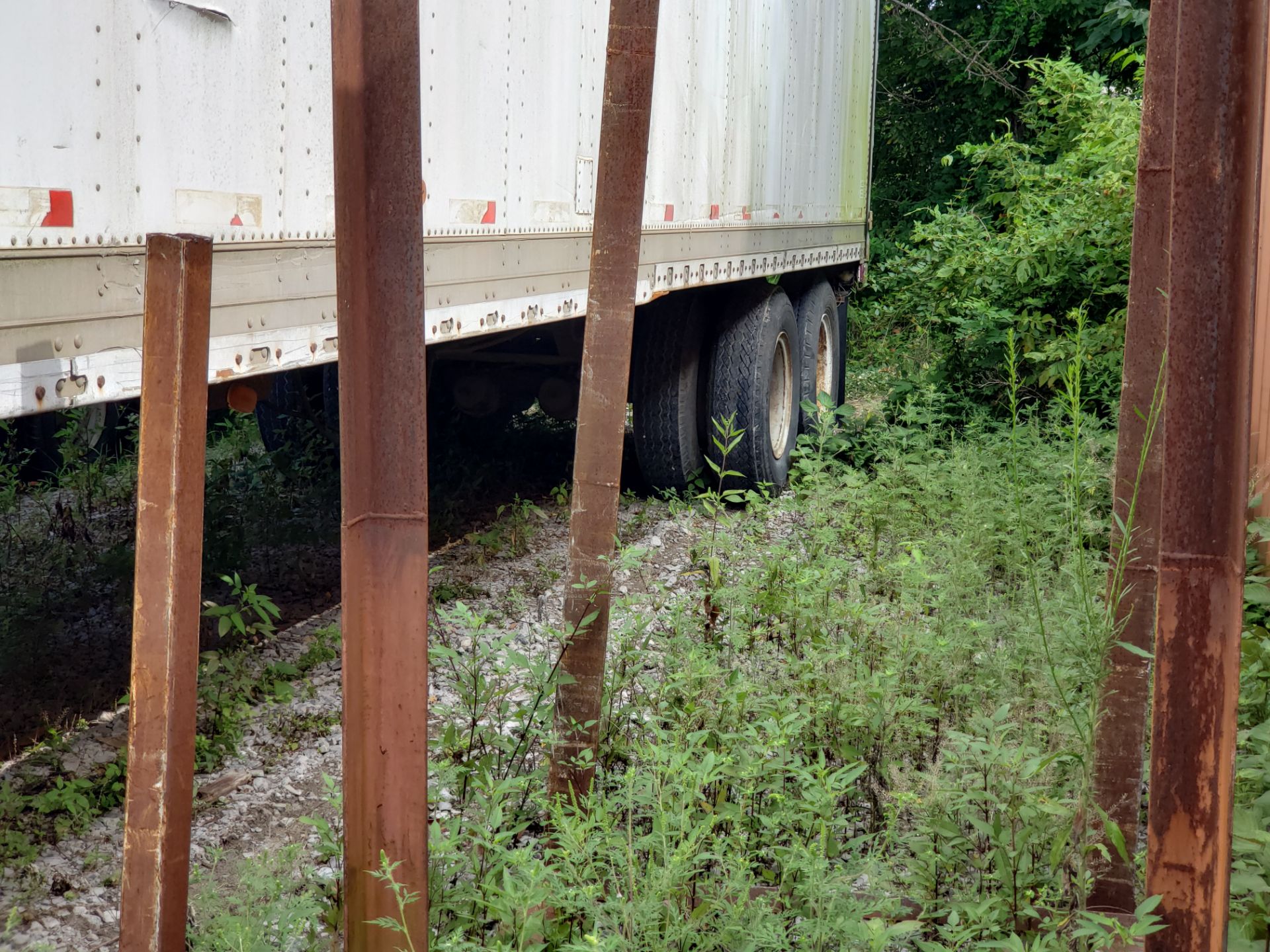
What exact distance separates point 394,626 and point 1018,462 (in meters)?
5.67

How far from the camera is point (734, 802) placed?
326 cm

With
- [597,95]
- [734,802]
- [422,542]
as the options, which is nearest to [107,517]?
[597,95]

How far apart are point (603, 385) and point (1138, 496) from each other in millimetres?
1349

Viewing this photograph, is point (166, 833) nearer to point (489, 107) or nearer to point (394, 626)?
point (394, 626)

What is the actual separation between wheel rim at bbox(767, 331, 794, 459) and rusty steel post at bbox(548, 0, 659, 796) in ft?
18.0

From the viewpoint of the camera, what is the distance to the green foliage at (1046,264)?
8.50m

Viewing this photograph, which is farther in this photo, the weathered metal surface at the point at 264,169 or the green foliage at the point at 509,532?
the green foliage at the point at 509,532

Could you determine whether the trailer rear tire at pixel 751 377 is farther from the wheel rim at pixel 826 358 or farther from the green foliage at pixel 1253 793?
the green foliage at pixel 1253 793

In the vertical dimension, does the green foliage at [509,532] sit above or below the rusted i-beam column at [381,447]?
below

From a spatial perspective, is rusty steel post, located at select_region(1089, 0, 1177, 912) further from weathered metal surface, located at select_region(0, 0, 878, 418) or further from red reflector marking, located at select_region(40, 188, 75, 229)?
red reflector marking, located at select_region(40, 188, 75, 229)

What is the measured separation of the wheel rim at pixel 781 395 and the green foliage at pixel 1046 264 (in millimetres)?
1228

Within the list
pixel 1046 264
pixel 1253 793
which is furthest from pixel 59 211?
pixel 1046 264

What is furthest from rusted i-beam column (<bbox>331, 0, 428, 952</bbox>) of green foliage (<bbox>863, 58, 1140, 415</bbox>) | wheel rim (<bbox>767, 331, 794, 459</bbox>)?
wheel rim (<bbox>767, 331, 794, 459</bbox>)

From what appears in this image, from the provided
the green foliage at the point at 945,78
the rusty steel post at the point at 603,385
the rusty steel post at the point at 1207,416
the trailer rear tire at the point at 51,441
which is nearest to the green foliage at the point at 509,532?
the trailer rear tire at the point at 51,441
